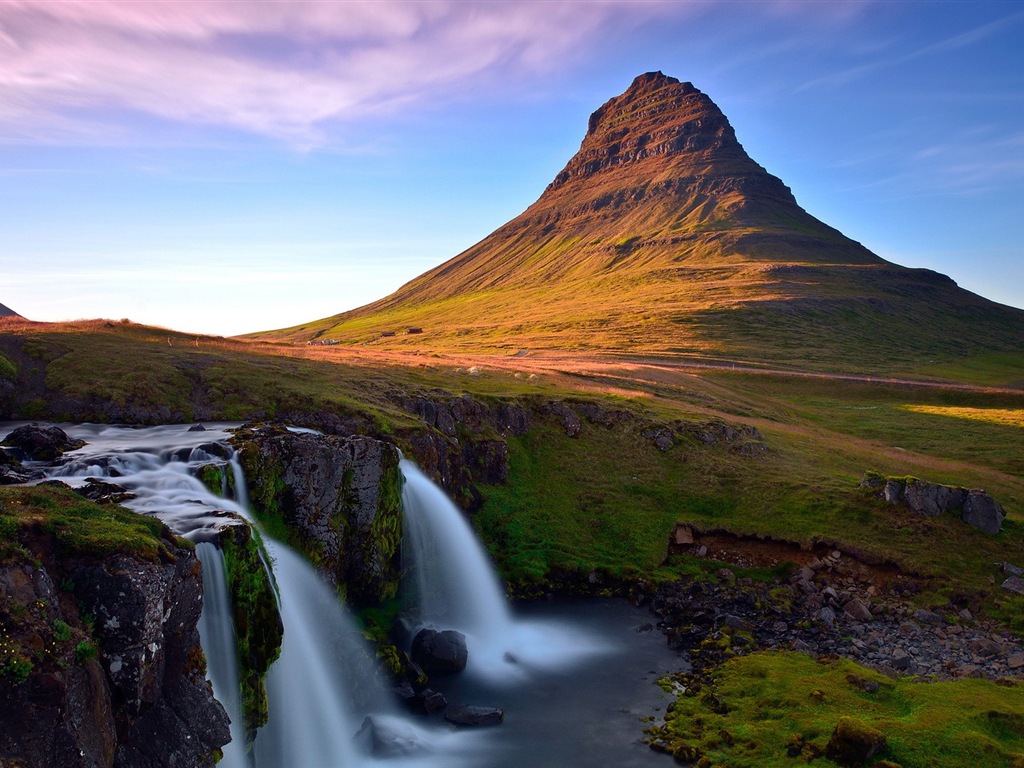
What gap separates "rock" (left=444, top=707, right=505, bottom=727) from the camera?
23359 millimetres

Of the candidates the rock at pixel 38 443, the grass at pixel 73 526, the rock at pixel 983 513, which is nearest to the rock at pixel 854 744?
the grass at pixel 73 526

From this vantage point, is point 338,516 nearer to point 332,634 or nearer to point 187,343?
point 332,634

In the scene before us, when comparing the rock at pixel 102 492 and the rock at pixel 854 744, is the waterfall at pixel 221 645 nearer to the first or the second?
the rock at pixel 102 492

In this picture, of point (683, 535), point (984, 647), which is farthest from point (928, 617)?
Answer: point (683, 535)

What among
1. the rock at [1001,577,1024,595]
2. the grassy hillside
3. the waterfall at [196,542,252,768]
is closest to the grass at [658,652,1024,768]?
the rock at [1001,577,1024,595]

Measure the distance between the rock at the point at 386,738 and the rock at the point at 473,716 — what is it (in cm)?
149

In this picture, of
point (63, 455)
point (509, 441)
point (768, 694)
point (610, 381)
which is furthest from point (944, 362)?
point (63, 455)

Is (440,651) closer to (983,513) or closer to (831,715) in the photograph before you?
(831,715)

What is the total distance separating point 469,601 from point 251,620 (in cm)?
1451

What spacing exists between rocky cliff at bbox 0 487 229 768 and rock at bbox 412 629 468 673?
12266 mm

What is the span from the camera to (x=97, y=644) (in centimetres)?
1333

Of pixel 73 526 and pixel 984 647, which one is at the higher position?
pixel 73 526

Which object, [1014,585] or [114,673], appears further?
[1014,585]

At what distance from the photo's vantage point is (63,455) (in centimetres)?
2394
